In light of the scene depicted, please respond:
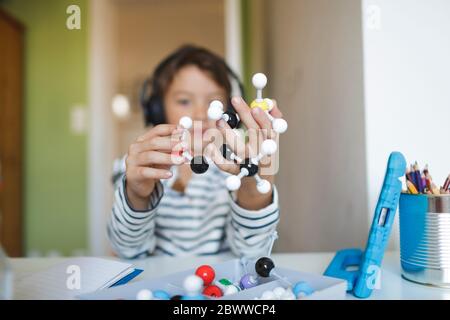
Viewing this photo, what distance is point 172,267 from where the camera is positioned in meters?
0.60

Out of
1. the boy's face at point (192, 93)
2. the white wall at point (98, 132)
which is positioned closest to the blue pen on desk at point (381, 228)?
the boy's face at point (192, 93)

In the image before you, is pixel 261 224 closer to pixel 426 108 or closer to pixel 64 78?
pixel 426 108

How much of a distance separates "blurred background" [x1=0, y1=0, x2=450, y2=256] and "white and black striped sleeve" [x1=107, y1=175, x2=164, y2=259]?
28cm

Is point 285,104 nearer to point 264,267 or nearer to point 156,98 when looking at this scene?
point 156,98

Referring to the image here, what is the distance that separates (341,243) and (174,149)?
541mm

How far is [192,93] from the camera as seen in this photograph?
917mm

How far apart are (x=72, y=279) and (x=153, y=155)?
0.18 m

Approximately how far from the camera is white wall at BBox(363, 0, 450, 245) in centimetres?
65

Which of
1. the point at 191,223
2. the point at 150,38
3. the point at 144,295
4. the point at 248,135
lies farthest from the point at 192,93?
the point at 150,38

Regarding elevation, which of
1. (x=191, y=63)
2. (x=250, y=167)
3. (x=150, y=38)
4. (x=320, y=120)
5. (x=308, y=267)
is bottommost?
(x=308, y=267)

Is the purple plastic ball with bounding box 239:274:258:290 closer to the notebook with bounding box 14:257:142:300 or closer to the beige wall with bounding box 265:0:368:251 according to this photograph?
the notebook with bounding box 14:257:142:300

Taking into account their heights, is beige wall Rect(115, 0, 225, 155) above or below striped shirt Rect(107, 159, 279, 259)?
above

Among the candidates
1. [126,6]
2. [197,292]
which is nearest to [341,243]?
[197,292]

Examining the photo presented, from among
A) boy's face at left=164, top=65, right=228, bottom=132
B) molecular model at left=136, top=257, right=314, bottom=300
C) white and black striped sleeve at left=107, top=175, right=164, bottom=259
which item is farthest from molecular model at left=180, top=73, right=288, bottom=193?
boy's face at left=164, top=65, right=228, bottom=132
